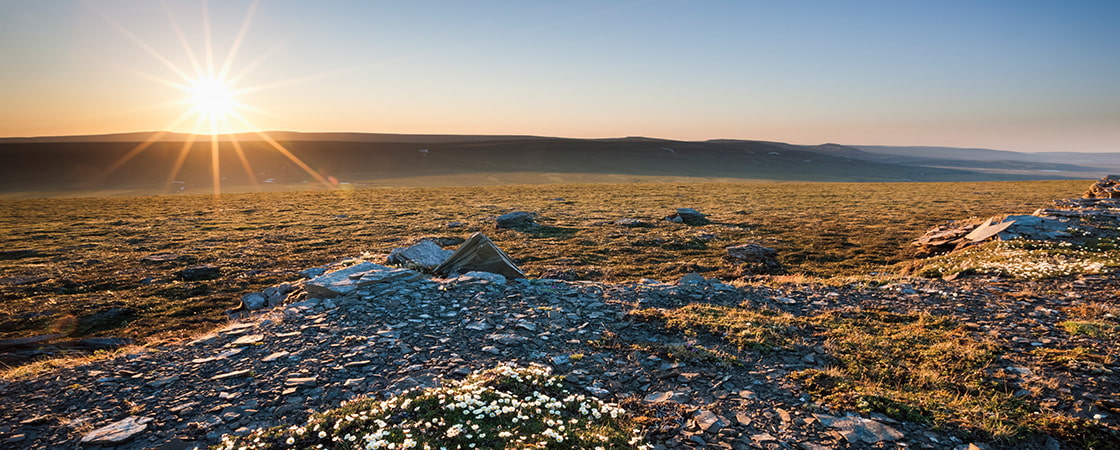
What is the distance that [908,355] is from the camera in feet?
27.8

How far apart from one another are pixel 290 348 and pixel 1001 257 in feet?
68.4

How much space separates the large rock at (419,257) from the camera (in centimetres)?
1526

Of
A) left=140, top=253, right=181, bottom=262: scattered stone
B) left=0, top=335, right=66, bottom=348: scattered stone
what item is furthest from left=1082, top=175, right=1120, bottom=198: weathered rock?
left=140, top=253, right=181, bottom=262: scattered stone

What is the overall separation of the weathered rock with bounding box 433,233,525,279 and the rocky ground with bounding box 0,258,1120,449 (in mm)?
1700

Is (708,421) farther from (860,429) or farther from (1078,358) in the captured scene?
(1078,358)

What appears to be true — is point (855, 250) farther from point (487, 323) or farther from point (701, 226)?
point (487, 323)

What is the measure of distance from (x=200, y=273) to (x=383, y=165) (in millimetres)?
133044

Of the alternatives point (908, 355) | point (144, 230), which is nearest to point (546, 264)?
point (908, 355)

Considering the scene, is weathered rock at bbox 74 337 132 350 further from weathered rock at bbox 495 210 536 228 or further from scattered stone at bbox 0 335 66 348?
weathered rock at bbox 495 210 536 228

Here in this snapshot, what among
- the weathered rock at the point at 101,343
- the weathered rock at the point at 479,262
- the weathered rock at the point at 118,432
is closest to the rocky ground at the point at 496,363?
the weathered rock at the point at 118,432

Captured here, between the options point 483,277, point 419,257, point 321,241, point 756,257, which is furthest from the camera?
point 321,241

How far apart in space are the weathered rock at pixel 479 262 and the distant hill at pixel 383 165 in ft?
282

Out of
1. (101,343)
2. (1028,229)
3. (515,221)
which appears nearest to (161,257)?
(101,343)

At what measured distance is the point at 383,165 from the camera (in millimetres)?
143250
